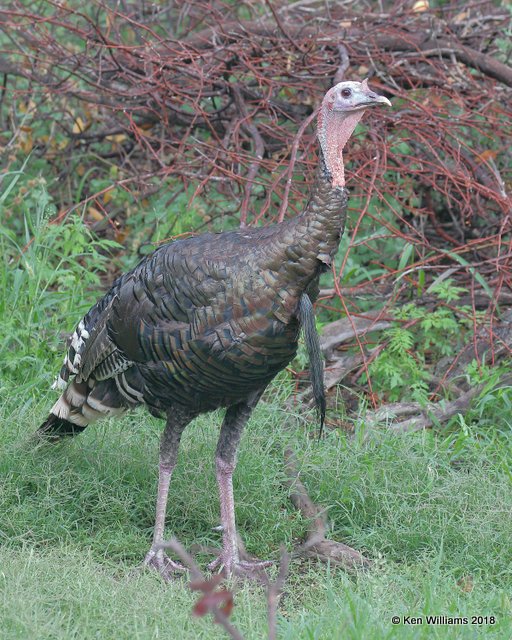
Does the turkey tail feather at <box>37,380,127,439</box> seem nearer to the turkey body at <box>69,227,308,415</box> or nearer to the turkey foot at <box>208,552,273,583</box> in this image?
the turkey body at <box>69,227,308,415</box>

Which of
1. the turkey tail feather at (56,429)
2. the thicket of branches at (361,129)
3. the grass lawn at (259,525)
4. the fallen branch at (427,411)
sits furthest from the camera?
the thicket of branches at (361,129)

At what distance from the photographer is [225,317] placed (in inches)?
142

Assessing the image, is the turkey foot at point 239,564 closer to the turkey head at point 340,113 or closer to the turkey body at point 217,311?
the turkey body at point 217,311

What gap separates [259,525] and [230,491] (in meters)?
0.29

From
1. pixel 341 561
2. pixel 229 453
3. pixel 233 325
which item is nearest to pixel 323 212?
pixel 233 325

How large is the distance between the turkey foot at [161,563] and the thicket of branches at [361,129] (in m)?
1.73

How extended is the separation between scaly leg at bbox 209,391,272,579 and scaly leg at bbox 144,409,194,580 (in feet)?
0.58

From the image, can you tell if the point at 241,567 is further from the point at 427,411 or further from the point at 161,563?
the point at 427,411

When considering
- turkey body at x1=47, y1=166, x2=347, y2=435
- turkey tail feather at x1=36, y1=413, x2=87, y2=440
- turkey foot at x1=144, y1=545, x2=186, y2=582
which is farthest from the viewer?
turkey tail feather at x1=36, y1=413, x2=87, y2=440

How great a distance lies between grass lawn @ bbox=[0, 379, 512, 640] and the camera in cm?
327

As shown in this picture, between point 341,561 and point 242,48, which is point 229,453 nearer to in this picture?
point 341,561

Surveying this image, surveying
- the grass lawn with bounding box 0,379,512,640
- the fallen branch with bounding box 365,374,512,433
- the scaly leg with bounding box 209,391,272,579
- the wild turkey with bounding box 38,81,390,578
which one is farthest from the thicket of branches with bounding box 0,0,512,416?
the wild turkey with bounding box 38,81,390,578

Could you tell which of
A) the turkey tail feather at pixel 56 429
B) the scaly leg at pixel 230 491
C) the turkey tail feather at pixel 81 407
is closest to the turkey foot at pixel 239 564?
the scaly leg at pixel 230 491

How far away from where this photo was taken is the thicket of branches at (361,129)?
5.64m
